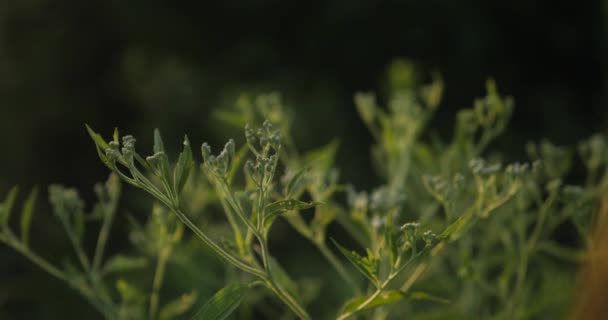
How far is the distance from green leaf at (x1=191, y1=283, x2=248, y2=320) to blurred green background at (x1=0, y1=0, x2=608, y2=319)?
101 cm

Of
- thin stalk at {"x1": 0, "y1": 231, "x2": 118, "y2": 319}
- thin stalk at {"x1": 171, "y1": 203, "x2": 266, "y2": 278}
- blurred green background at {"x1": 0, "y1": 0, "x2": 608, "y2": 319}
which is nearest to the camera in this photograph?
thin stalk at {"x1": 171, "y1": 203, "x2": 266, "y2": 278}

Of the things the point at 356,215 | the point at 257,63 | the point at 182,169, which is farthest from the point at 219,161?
the point at 257,63

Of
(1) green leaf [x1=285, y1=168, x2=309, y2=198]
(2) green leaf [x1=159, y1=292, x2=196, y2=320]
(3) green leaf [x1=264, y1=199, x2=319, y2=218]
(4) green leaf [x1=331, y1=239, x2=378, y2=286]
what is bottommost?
(4) green leaf [x1=331, y1=239, x2=378, y2=286]

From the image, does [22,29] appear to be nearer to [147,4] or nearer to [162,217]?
[147,4]

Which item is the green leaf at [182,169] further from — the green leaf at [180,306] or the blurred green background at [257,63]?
the blurred green background at [257,63]

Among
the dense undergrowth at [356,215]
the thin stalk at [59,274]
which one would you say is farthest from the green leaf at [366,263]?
the thin stalk at [59,274]

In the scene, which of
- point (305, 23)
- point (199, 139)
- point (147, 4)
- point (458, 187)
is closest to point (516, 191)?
point (458, 187)

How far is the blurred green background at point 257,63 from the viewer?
4.65 feet

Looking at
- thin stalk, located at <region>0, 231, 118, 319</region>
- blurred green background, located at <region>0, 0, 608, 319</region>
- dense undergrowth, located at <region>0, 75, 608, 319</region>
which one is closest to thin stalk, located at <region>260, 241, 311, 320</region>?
dense undergrowth, located at <region>0, 75, 608, 319</region>

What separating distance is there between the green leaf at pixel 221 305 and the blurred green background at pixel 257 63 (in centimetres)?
101

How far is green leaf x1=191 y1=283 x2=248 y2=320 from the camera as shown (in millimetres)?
338

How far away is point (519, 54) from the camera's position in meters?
1.49

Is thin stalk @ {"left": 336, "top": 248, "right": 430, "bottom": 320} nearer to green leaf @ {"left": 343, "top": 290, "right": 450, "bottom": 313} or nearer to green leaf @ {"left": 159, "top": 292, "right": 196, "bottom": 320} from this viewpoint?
green leaf @ {"left": 343, "top": 290, "right": 450, "bottom": 313}

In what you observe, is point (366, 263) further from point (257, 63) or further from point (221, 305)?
point (257, 63)
